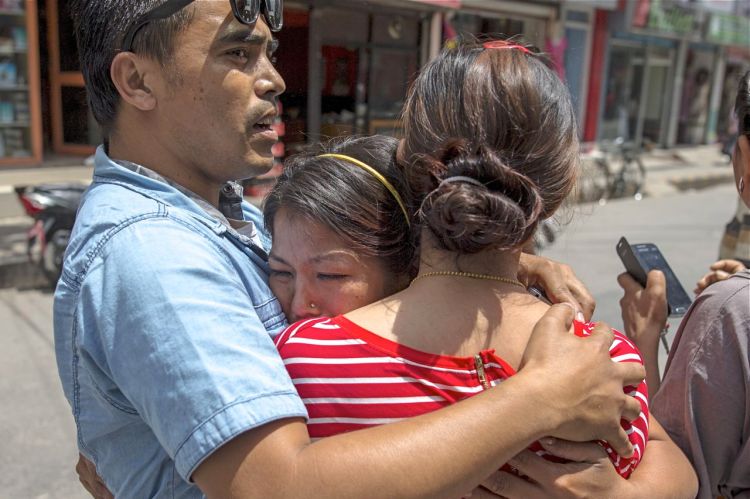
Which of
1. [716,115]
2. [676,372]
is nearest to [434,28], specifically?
[676,372]

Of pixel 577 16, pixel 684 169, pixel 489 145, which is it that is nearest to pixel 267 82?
pixel 489 145

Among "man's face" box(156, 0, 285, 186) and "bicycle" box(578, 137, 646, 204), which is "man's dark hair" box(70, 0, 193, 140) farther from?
"bicycle" box(578, 137, 646, 204)

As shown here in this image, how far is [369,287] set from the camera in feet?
4.34

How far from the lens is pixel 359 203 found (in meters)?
1.30

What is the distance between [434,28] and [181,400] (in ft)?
36.0

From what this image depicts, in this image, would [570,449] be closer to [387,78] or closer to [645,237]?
[645,237]

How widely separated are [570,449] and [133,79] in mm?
1047

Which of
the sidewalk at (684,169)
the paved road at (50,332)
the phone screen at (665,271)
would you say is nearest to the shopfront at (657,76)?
the sidewalk at (684,169)

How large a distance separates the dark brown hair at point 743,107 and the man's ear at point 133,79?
1.29m

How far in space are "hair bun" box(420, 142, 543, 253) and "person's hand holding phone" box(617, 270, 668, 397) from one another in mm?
891

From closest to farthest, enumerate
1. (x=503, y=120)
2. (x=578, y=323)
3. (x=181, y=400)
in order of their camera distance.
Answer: (x=181, y=400) → (x=503, y=120) → (x=578, y=323)

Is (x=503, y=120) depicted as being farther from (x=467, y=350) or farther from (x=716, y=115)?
(x=716, y=115)

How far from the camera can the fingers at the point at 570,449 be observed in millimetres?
1124

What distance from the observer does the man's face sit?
52.8 inches
